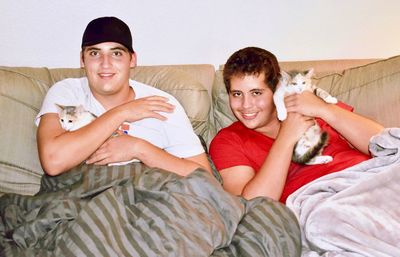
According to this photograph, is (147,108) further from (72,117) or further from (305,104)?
(305,104)

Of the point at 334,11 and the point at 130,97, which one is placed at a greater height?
the point at 334,11

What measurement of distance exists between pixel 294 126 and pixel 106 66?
0.69m

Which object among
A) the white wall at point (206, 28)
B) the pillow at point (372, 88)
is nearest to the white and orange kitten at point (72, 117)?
the white wall at point (206, 28)

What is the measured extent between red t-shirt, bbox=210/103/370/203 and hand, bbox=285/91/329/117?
9cm

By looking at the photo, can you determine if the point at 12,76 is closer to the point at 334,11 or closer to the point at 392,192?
the point at 392,192

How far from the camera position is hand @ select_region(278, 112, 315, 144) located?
1.76 m

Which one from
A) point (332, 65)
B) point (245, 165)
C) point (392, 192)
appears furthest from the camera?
point (332, 65)

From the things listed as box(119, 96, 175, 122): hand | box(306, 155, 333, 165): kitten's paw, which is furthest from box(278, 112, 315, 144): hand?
box(119, 96, 175, 122): hand

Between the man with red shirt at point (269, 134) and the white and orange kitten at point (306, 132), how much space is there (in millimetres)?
21

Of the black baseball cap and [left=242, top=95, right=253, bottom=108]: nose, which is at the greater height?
the black baseball cap

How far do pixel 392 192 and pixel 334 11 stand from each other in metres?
1.26

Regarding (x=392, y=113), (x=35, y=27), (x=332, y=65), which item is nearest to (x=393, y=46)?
(x=332, y=65)

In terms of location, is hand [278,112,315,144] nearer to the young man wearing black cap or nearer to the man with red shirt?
the man with red shirt

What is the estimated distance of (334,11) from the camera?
8.25ft
